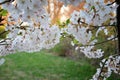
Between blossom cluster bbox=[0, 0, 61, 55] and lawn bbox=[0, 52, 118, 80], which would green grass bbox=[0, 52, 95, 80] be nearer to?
lawn bbox=[0, 52, 118, 80]

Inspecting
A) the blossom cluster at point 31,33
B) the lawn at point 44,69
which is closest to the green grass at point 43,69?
the lawn at point 44,69

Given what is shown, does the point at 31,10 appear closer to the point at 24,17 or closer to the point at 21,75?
the point at 24,17

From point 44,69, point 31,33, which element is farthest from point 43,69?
point 31,33

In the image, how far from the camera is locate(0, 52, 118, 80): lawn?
22.4 feet

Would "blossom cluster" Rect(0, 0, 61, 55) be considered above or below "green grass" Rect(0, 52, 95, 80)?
above

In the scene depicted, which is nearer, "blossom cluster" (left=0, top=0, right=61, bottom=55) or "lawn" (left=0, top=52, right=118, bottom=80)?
A: "blossom cluster" (left=0, top=0, right=61, bottom=55)

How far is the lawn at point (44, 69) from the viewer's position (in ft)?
22.4

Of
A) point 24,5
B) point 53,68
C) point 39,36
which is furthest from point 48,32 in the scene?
point 53,68

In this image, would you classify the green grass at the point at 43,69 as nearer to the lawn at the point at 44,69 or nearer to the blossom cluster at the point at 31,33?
the lawn at the point at 44,69

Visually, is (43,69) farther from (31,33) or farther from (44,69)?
(31,33)

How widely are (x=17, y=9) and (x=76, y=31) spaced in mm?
754

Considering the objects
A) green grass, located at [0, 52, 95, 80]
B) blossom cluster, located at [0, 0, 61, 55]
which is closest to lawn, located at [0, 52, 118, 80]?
green grass, located at [0, 52, 95, 80]

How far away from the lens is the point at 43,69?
7793mm

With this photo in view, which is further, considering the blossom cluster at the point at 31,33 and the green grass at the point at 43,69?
the green grass at the point at 43,69
